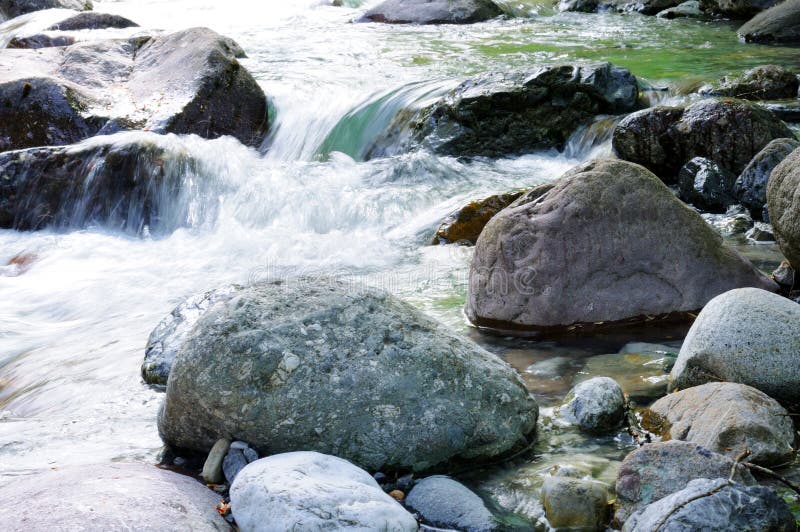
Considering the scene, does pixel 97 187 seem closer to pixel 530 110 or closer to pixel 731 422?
pixel 530 110

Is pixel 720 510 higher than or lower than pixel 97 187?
higher

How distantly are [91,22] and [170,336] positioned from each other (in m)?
14.2

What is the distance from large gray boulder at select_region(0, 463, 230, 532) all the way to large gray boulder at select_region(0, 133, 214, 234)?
584 centimetres

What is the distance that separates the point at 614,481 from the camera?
10.7 feet

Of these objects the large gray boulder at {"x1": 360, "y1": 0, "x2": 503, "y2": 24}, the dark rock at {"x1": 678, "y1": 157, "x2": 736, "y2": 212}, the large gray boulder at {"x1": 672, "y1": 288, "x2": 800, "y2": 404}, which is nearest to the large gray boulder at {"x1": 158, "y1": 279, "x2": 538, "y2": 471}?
the large gray boulder at {"x1": 672, "y1": 288, "x2": 800, "y2": 404}

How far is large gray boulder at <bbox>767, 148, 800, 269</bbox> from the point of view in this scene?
4734 millimetres

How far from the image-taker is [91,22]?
17062mm

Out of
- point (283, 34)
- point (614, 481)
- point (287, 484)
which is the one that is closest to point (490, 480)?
point (614, 481)

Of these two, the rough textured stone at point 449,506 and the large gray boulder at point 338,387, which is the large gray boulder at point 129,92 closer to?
the large gray boulder at point 338,387

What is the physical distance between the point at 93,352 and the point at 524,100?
20.6 ft

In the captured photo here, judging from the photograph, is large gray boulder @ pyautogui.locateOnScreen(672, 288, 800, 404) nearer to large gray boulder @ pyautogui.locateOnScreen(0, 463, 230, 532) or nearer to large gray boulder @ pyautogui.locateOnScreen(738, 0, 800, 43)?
large gray boulder @ pyautogui.locateOnScreen(0, 463, 230, 532)

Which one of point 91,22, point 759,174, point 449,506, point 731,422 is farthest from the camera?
point 91,22

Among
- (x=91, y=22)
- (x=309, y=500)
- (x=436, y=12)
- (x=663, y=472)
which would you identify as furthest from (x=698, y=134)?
(x=91, y=22)

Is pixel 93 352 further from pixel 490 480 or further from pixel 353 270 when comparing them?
pixel 490 480
